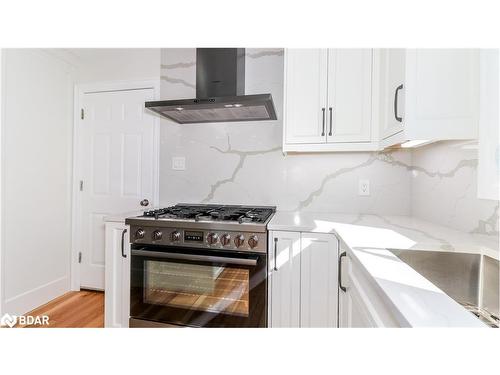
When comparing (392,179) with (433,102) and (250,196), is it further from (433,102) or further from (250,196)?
(250,196)

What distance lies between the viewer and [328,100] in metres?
1.60

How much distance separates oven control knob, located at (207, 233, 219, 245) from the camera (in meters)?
1.40

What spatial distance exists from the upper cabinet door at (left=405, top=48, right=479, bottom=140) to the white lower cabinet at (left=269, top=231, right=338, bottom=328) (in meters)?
0.74

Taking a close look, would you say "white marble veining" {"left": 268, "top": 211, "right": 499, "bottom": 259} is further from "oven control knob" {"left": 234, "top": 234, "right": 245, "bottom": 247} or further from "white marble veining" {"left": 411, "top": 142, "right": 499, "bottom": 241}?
"oven control knob" {"left": 234, "top": 234, "right": 245, "bottom": 247}

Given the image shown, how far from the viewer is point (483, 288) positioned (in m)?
0.93

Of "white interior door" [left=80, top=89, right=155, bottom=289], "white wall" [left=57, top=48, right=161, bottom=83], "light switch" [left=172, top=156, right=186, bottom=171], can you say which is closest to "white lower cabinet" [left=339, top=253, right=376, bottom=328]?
"light switch" [left=172, top=156, right=186, bottom=171]

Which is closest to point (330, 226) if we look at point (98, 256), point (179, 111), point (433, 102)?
point (433, 102)

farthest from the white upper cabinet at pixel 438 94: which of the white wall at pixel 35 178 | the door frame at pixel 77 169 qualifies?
the white wall at pixel 35 178

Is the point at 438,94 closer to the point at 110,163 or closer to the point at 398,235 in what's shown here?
the point at 398,235

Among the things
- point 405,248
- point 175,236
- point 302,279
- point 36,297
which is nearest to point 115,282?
point 175,236

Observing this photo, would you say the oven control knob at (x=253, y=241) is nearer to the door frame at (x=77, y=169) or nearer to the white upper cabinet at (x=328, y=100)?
the white upper cabinet at (x=328, y=100)

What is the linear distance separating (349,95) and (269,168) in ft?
2.64

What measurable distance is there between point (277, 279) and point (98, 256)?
6.44ft
